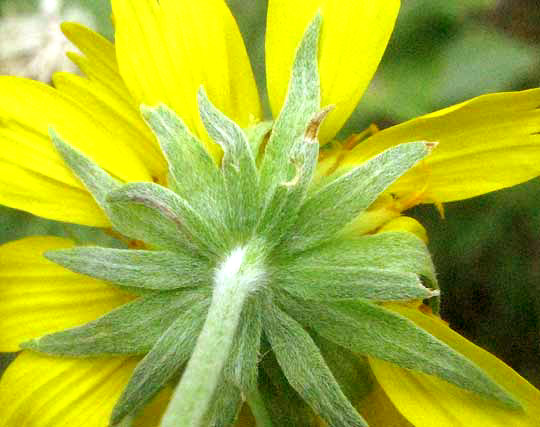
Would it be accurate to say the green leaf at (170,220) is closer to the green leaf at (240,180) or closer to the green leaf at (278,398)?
the green leaf at (240,180)

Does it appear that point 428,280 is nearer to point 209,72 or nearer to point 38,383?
point 209,72

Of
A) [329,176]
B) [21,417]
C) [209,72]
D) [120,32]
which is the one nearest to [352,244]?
[329,176]

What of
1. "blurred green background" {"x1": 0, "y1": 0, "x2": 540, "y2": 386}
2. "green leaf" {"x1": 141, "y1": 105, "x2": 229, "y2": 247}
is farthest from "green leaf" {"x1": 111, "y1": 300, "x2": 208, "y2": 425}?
"blurred green background" {"x1": 0, "y1": 0, "x2": 540, "y2": 386}

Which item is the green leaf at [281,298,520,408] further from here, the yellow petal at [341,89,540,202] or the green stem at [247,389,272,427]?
the yellow petal at [341,89,540,202]

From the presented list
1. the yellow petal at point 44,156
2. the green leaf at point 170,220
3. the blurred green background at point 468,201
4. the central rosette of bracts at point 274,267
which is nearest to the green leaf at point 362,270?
the central rosette of bracts at point 274,267

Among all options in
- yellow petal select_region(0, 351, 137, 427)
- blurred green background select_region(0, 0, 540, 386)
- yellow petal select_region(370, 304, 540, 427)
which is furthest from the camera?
blurred green background select_region(0, 0, 540, 386)

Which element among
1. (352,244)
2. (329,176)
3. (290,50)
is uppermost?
(290,50)
